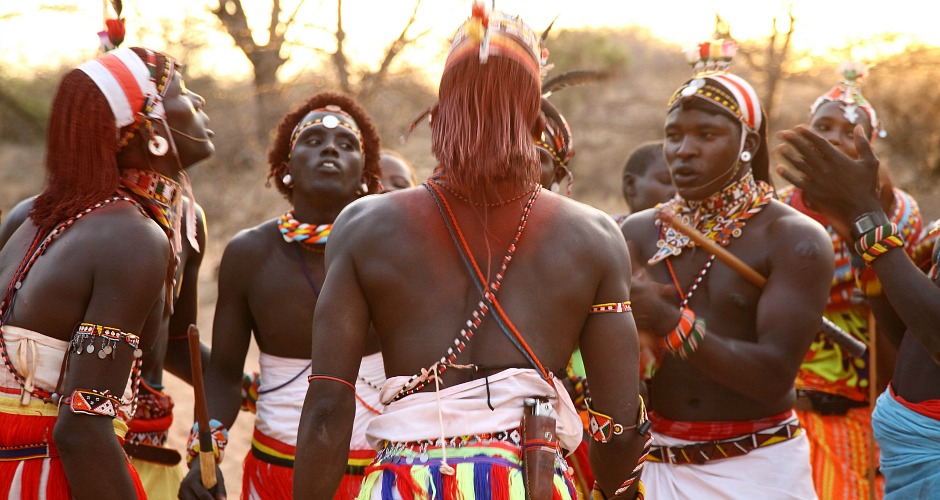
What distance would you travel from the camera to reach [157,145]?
11.8ft

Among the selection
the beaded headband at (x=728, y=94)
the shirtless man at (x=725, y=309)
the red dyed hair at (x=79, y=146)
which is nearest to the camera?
the red dyed hair at (x=79, y=146)

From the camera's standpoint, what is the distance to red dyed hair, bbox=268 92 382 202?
5.04 metres

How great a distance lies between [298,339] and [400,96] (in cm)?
1087

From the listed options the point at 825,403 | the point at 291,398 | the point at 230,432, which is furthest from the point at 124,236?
the point at 230,432

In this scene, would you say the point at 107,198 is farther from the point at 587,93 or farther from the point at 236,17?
the point at 587,93

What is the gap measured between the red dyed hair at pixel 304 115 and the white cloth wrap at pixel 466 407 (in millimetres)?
2469

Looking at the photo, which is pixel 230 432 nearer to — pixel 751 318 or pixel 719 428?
pixel 719 428

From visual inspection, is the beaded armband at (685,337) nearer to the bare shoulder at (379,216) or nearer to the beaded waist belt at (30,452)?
the bare shoulder at (379,216)

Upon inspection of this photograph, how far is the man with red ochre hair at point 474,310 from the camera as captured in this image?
267 cm

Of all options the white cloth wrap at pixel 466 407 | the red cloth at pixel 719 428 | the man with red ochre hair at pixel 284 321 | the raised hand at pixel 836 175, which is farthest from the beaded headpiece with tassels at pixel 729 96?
the white cloth wrap at pixel 466 407

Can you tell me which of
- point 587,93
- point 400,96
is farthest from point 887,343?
point 587,93

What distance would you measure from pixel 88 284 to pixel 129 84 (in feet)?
2.73

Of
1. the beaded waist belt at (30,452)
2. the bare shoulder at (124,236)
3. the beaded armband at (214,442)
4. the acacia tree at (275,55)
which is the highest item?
the acacia tree at (275,55)

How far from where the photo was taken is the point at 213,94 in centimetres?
1575
